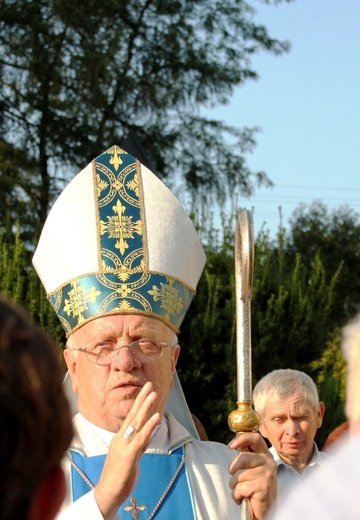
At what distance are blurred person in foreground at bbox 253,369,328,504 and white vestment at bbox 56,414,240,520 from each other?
3.61 ft

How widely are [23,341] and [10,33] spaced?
15.5 m

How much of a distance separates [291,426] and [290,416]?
55 mm

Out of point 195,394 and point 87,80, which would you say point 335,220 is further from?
point 195,394

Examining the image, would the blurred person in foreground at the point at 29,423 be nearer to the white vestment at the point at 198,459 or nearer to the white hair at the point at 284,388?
the white vestment at the point at 198,459

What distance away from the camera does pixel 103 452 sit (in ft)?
14.3

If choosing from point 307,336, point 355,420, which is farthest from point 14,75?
point 355,420

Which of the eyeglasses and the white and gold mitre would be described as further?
the white and gold mitre

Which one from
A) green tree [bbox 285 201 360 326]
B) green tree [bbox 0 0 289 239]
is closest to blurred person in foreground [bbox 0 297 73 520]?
green tree [bbox 0 0 289 239]

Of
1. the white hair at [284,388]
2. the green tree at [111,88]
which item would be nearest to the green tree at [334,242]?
the green tree at [111,88]

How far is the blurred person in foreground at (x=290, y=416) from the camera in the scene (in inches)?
223

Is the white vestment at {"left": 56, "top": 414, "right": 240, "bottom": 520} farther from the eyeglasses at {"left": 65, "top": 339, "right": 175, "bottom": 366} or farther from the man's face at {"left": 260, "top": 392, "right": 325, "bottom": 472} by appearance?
the man's face at {"left": 260, "top": 392, "right": 325, "bottom": 472}

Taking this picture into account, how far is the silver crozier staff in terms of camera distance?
3682mm

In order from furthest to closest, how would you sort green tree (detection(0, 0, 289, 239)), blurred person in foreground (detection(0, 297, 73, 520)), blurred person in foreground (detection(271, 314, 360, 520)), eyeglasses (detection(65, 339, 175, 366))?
green tree (detection(0, 0, 289, 239))
eyeglasses (detection(65, 339, 175, 366))
blurred person in foreground (detection(271, 314, 360, 520))
blurred person in foreground (detection(0, 297, 73, 520))

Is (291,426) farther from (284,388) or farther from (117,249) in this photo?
(117,249)
